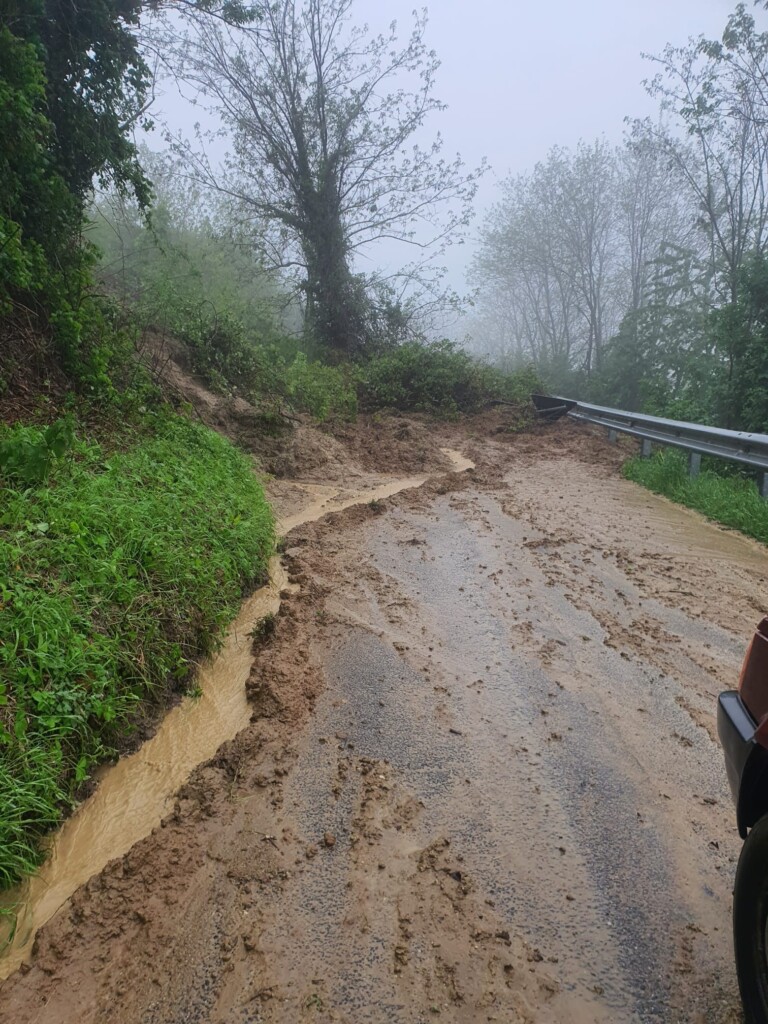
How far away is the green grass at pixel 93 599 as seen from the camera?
256cm

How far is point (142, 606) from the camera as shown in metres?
3.57

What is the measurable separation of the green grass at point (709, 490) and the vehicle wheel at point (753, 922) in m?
5.08

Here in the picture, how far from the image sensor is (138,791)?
275cm

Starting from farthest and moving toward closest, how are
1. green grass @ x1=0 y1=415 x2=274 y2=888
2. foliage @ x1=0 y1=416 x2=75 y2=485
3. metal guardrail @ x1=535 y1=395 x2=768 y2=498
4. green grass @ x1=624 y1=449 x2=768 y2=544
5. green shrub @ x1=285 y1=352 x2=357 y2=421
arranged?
green shrub @ x1=285 y1=352 x2=357 y2=421 < metal guardrail @ x1=535 y1=395 x2=768 y2=498 < green grass @ x1=624 y1=449 x2=768 y2=544 < foliage @ x1=0 y1=416 x2=75 y2=485 < green grass @ x1=0 y1=415 x2=274 y2=888

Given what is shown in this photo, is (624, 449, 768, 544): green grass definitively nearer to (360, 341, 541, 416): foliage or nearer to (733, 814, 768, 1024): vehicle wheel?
(733, 814, 768, 1024): vehicle wheel

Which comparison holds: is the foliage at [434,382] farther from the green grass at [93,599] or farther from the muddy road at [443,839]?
the muddy road at [443,839]

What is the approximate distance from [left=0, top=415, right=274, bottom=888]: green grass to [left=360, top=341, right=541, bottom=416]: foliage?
9.40 m

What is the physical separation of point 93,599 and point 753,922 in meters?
3.28

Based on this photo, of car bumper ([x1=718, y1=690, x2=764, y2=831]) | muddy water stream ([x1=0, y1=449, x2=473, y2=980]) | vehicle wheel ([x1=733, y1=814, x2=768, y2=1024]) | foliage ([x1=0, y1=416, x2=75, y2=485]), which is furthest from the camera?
foliage ([x1=0, y1=416, x2=75, y2=485])

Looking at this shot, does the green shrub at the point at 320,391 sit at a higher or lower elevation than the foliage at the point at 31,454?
higher

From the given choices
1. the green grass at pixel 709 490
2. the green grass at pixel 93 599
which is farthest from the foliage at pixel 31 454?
the green grass at pixel 709 490

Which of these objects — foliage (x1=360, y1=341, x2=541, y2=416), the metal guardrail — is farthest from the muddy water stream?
foliage (x1=360, y1=341, x2=541, y2=416)

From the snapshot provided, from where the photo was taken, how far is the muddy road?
70.1 inches

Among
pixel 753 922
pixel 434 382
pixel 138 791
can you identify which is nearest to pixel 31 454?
pixel 138 791
